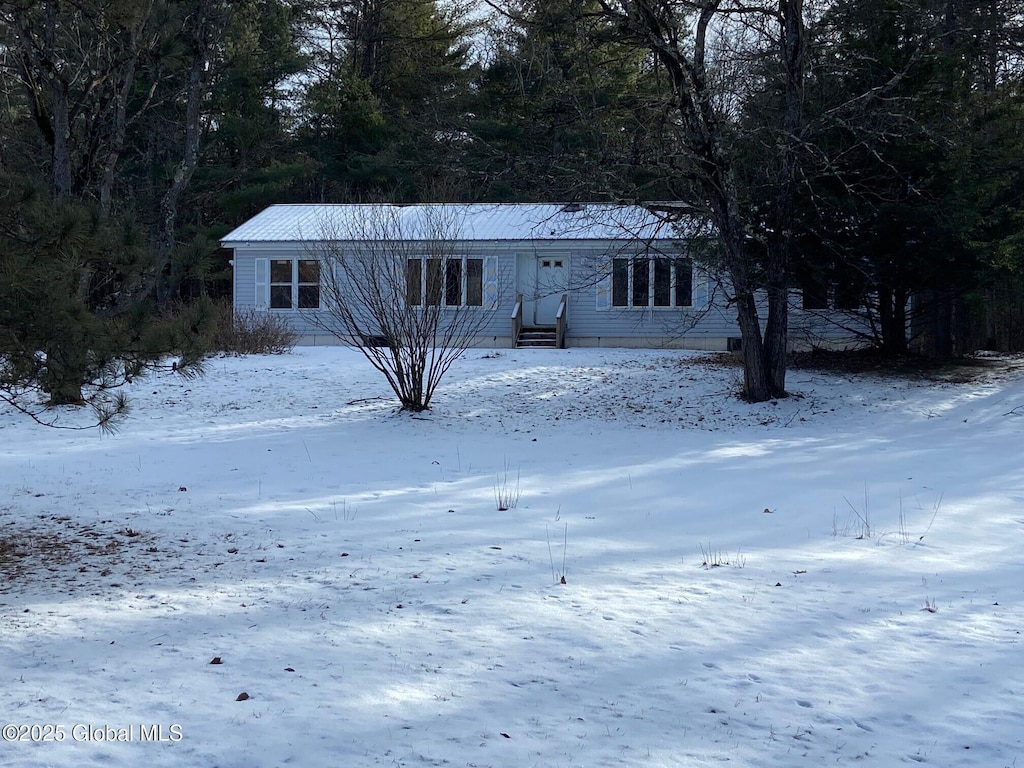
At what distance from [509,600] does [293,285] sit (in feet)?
63.8

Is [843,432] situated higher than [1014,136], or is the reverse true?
[1014,136]

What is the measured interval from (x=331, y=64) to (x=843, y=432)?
2663 cm

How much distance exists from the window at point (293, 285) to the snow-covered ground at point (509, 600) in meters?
12.1

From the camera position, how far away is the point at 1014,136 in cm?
1500

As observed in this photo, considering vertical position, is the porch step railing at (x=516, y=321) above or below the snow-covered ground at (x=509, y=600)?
above

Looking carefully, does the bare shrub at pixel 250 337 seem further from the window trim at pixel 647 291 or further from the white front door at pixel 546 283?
the window trim at pixel 647 291

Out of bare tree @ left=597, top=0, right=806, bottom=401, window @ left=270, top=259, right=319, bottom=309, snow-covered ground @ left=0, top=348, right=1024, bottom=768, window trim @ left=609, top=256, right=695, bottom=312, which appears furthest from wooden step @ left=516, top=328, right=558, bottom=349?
snow-covered ground @ left=0, top=348, right=1024, bottom=768

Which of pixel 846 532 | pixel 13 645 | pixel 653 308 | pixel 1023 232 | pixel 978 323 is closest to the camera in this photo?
pixel 13 645

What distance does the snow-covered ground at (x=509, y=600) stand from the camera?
3635mm

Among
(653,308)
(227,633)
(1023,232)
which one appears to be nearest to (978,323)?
(653,308)

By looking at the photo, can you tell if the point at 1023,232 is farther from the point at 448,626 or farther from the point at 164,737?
the point at 164,737

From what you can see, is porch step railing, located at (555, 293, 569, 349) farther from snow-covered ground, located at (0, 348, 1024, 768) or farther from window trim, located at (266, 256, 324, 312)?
snow-covered ground, located at (0, 348, 1024, 768)

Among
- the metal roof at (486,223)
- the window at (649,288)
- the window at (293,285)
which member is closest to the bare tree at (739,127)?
the metal roof at (486,223)

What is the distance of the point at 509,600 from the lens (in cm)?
530
